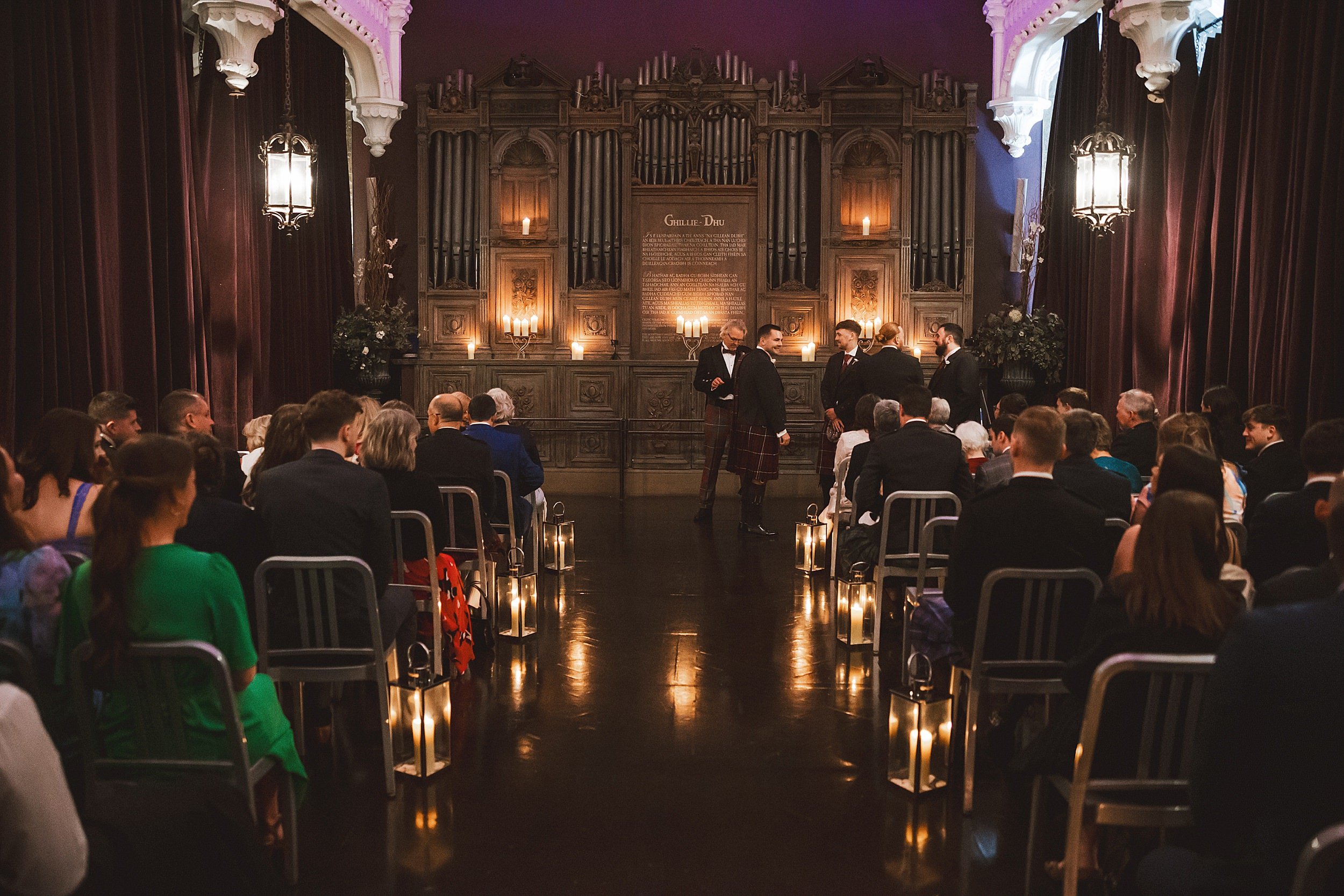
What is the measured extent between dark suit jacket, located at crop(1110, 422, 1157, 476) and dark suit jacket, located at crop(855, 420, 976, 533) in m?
0.82

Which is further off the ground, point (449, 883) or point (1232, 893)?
point (1232, 893)

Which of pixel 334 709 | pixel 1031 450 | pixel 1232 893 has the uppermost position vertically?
pixel 1031 450

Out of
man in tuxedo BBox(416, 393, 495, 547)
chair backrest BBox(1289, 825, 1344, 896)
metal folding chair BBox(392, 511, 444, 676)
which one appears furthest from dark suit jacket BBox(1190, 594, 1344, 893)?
man in tuxedo BBox(416, 393, 495, 547)

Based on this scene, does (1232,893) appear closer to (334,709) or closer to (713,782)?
(713,782)

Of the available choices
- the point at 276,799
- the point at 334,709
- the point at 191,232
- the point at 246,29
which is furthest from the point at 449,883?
the point at 246,29

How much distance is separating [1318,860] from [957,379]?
6479 mm

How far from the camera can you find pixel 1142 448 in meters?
5.28

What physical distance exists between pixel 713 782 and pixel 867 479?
200 centimetres

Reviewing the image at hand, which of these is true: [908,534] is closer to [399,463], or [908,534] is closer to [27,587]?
[399,463]

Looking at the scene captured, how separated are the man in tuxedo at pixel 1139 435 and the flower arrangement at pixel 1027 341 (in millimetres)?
3760

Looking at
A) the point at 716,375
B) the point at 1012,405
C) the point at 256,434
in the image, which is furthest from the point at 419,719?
the point at 716,375

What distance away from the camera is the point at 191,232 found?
6742mm

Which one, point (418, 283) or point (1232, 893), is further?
point (418, 283)

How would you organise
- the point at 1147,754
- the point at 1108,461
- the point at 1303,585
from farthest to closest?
the point at 1108,461, the point at 1303,585, the point at 1147,754
